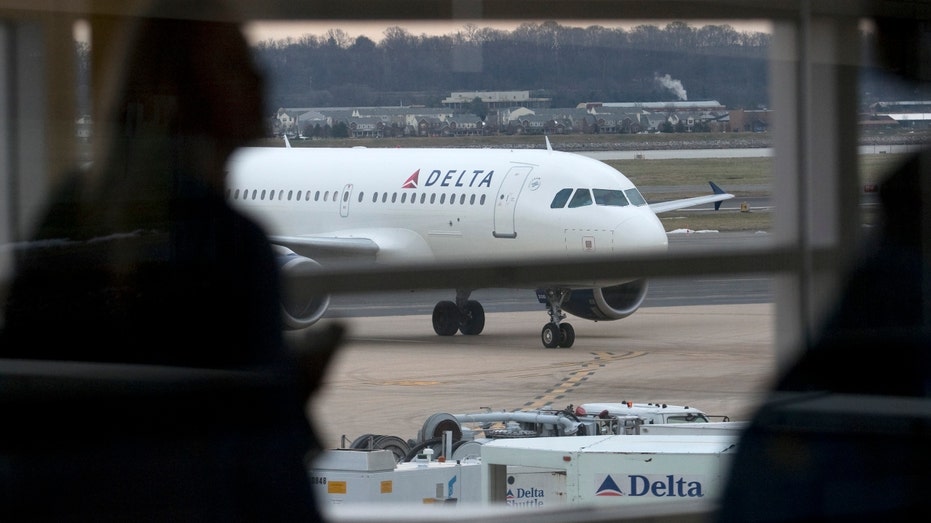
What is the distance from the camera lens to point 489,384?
101 cm

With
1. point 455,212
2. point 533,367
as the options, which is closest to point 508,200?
point 455,212

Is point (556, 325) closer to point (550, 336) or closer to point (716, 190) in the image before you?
point (550, 336)

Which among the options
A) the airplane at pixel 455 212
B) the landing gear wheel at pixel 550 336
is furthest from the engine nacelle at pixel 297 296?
the landing gear wheel at pixel 550 336

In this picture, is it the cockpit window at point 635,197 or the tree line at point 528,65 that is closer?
the tree line at point 528,65

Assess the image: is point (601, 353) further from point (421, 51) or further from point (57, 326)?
point (57, 326)

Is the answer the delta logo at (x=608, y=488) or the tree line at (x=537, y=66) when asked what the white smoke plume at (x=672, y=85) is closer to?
the tree line at (x=537, y=66)

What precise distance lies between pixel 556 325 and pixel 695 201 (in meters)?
0.19

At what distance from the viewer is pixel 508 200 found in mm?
1052

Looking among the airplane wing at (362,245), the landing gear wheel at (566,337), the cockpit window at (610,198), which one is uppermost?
the cockpit window at (610,198)

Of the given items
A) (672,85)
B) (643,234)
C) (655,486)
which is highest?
(672,85)

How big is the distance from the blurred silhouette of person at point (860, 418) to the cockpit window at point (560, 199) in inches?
10.9

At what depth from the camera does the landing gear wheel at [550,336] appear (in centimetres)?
101

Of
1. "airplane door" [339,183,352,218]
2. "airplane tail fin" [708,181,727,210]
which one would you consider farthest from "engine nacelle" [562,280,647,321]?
"airplane door" [339,183,352,218]

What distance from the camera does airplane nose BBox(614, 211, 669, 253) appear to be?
1068 millimetres
